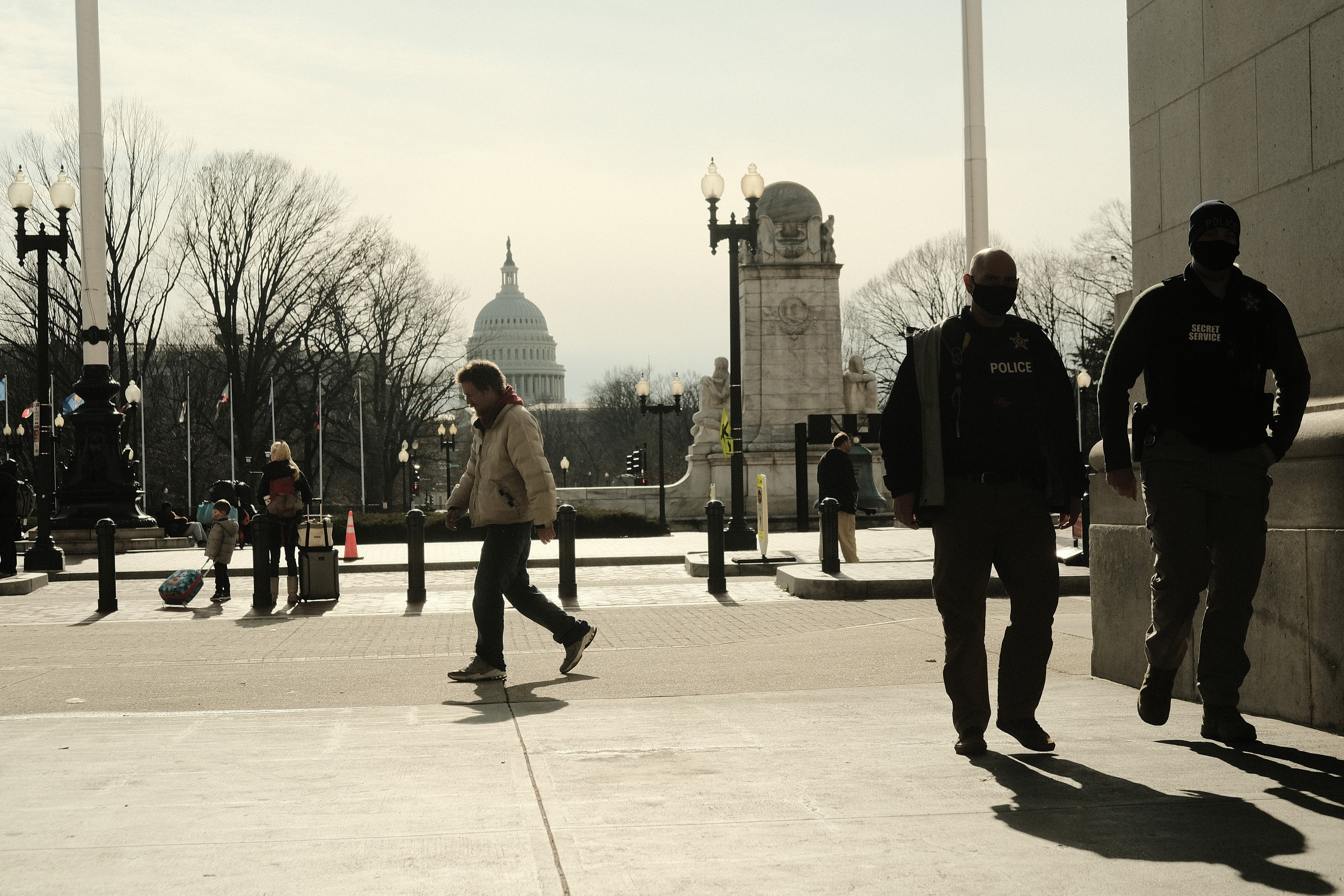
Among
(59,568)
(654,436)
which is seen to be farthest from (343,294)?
(654,436)

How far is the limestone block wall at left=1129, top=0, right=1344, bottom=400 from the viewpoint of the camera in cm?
577

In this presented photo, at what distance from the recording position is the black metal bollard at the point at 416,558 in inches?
567

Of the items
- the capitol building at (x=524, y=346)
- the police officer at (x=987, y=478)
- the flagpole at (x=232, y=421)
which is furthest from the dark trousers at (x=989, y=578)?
the capitol building at (x=524, y=346)

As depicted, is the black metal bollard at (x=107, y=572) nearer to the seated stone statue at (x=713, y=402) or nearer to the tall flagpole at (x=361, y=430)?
the seated stone statue at (x=713, y=402)

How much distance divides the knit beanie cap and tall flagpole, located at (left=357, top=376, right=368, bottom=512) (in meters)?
49.7

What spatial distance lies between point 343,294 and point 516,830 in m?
44.5

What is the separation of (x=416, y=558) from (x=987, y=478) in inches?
399

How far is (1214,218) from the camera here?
519 cm

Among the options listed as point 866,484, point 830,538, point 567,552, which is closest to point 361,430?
point 866,484

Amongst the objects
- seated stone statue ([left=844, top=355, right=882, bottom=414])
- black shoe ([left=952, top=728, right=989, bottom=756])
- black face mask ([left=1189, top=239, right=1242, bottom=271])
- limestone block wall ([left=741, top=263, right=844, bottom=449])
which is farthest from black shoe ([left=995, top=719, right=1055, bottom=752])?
seated stone statue ([left=844, top=355, right=882, bottom=414])

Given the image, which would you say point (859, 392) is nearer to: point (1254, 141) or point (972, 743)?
point (1254, 141)

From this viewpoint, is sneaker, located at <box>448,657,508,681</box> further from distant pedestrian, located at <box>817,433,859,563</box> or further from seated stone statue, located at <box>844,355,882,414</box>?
seated stone statue, located at <box>844,355,882,414</box>

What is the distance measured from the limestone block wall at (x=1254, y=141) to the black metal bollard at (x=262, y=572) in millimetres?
9541

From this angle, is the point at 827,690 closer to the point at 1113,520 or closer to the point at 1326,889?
the point at 1113,520
